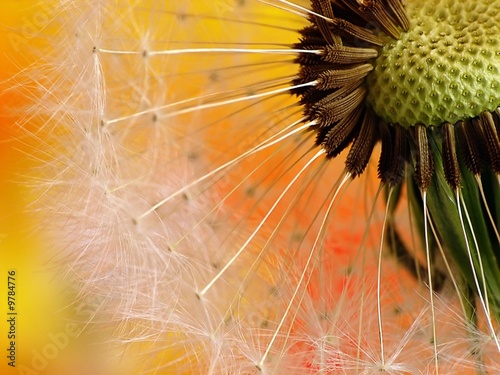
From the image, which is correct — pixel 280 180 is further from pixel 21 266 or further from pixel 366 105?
pixel 21 266

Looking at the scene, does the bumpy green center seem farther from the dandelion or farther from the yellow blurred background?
the yellow blurred background

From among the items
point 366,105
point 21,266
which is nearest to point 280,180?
point 366,105

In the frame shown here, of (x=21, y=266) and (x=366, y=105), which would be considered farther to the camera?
(x=21, y=266)

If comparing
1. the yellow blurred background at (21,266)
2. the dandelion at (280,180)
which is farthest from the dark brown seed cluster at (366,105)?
the yellow blurred background at (21,266)

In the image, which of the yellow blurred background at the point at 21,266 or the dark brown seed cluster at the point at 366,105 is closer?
the dark brown seed cluster at the point at 366,105

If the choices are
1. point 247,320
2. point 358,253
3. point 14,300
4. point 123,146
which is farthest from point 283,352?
point 14,300

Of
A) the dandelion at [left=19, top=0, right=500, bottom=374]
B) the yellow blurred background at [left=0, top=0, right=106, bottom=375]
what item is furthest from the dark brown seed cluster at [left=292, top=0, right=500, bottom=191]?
the yellow blurred background at [left=0, top=0, right=106, bottom=375]

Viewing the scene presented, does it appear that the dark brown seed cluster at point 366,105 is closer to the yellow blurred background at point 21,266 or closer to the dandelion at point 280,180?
the dandelion at point 280,180
